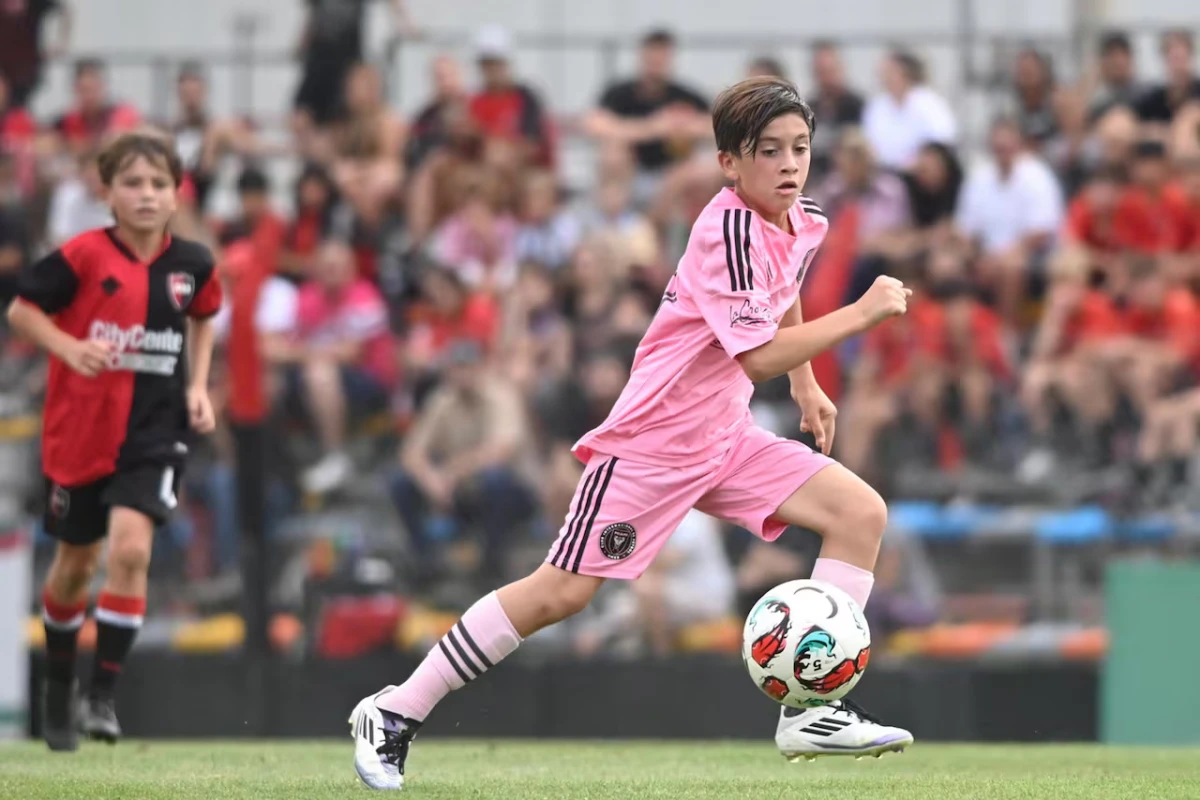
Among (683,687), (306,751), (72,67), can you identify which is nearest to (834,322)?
(306,751)

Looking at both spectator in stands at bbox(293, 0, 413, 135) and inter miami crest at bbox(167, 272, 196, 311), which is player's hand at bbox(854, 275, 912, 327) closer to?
inter miami crest at bbox(167, 272, 196, 311)

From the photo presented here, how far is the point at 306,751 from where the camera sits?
28.5 ft

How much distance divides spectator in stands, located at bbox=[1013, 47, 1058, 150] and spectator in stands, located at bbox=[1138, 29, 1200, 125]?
778 mm

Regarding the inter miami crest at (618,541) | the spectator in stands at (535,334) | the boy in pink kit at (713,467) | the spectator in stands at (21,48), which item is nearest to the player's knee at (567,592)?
the boy in pink kit at (713,467)

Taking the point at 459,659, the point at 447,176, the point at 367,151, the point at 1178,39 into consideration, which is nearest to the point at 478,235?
the point at 447,176

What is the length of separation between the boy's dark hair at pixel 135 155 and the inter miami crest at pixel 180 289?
36 cm

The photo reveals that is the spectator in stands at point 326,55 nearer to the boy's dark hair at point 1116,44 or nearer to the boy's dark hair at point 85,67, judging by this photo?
the boy's dark hair at point 85,67

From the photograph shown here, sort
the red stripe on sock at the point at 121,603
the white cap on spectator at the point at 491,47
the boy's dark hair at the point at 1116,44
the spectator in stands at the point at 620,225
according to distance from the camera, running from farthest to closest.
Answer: the white cap on spectator at the point at 491,47 < the boy's dark hair at the point at 1116,44 < the spectator in stands at the point at 620,225 < the red stripe on sock at the point at 121,603

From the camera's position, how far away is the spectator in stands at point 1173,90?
47.5ft

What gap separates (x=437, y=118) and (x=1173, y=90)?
525cm

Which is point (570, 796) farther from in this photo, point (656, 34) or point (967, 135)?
point (967, 135)

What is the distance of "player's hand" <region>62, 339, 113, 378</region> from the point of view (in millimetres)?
7531

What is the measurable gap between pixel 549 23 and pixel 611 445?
11951mm

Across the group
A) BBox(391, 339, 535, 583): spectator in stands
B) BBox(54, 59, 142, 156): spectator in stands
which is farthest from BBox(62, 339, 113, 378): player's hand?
BBox(54, 59, 142, 156): spectator in stands
